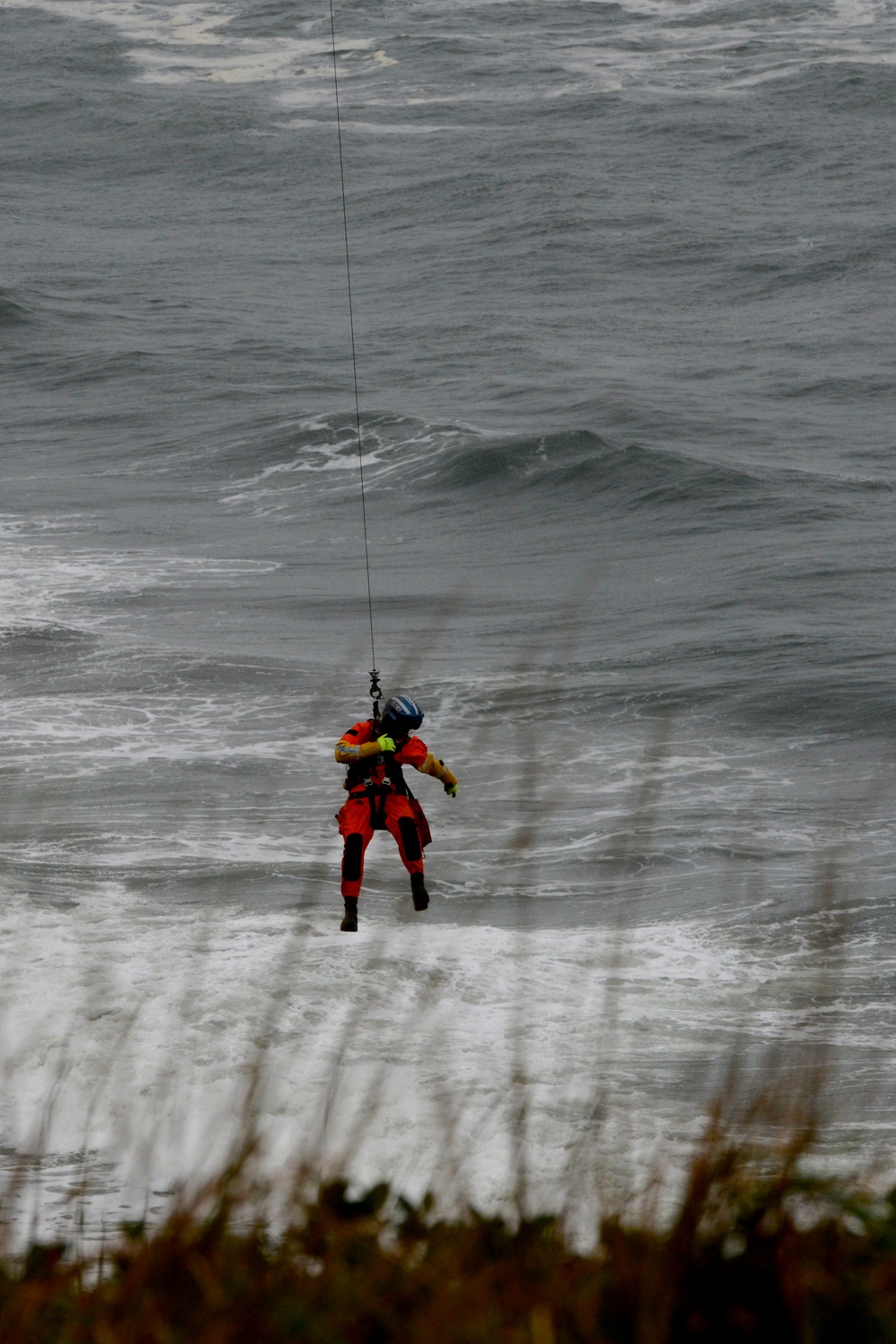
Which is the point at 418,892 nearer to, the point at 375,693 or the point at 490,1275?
the point at 375,693

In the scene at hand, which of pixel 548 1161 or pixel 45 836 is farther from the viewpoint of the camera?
pixel 45 836

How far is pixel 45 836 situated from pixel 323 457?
20497 millimetres

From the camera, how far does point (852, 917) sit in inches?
507

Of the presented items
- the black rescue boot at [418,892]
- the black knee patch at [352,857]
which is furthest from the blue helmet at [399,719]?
the black rescue boot at [418,892]

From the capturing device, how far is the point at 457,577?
26.2 meters

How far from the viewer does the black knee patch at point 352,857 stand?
10.4 meters

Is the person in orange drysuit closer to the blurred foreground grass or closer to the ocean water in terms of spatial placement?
the ocean water

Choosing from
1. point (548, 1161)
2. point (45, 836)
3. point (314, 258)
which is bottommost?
point (314, 258)

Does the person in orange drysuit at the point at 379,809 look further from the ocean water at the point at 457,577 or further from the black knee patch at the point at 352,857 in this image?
the ocean water at the point at 457,577

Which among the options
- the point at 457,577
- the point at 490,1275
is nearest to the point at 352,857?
the point at 490,1275

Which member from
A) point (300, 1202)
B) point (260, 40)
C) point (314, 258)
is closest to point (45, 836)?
point (300, 1202)

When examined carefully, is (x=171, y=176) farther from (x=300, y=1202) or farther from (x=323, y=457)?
(x=300, y=1202)

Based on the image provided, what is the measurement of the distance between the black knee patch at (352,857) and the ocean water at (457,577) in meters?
0.52

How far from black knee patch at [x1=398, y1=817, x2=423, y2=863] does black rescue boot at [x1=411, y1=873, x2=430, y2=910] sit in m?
0.13
